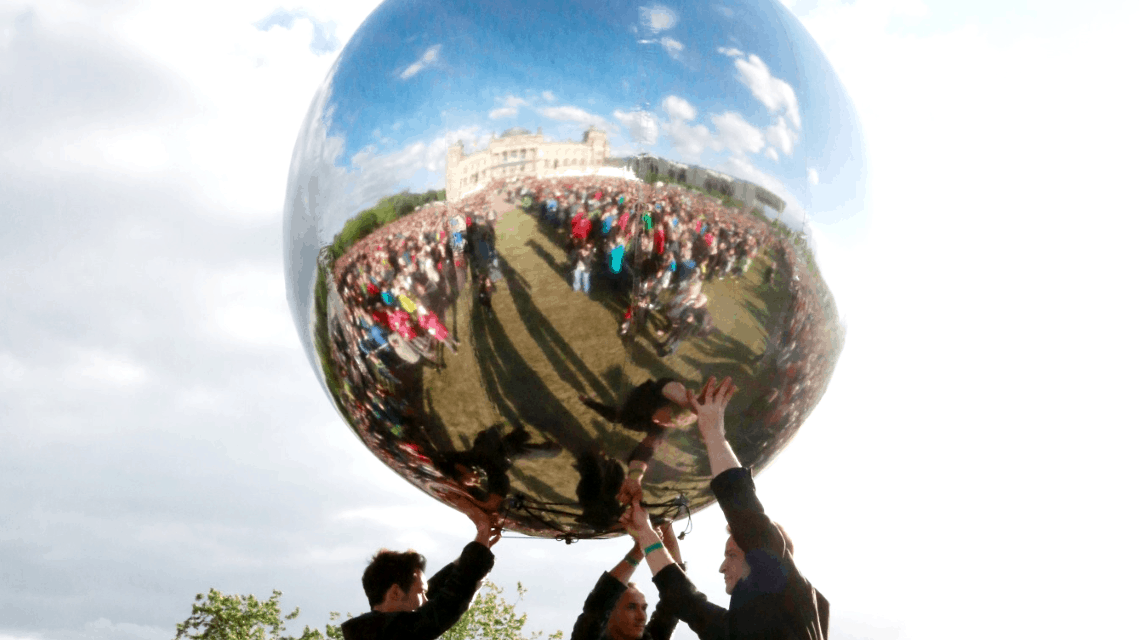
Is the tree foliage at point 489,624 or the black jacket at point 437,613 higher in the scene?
the tree foliage at point 489,624

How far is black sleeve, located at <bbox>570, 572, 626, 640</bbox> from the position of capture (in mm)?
5621

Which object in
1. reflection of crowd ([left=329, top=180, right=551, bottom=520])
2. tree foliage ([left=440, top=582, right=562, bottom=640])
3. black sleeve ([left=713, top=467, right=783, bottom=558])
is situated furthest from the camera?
tree foliage ([left=440, top=582, right=562, bottom=640])

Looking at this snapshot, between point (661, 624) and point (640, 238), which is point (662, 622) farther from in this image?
point (640, 238)

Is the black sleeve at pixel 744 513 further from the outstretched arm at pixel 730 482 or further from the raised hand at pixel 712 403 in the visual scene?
the raised hand at pixel 712 403

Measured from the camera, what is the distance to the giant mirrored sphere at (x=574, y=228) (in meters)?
3.97

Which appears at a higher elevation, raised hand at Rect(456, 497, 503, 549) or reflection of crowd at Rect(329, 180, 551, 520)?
reflection of crowd at Rect(329, 180, 551, 520)

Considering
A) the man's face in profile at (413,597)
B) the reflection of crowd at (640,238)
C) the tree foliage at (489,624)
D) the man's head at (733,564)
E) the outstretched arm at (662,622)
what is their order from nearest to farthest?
the reflection of crowd at (640,238)
the man's head at (733,564)
the man's face in profile at (413,597)
the outstretched arm at (662,622)
the tree foliage at (489,624)

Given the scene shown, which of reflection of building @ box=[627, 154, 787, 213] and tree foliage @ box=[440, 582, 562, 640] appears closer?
reflection of building @ box=[627, 154, 787, 213]

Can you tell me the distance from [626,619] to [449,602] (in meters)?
1.10

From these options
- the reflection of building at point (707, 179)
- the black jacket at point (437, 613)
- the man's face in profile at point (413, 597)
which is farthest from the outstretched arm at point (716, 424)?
the man's face in profile at point (413, 597)

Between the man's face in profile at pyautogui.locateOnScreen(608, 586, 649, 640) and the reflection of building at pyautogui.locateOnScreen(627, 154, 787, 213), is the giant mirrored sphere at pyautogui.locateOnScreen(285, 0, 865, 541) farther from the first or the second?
the man's face in profile at pyautogui.locateOnScreen(608, 586, 649, 640)

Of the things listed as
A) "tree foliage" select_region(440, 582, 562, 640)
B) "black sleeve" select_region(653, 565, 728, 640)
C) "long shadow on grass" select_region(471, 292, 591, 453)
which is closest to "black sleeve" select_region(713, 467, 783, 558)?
"black sleeve" select_region(653, 565, 728, 640)

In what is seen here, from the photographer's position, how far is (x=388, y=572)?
5434mm

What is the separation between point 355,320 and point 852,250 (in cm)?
224
